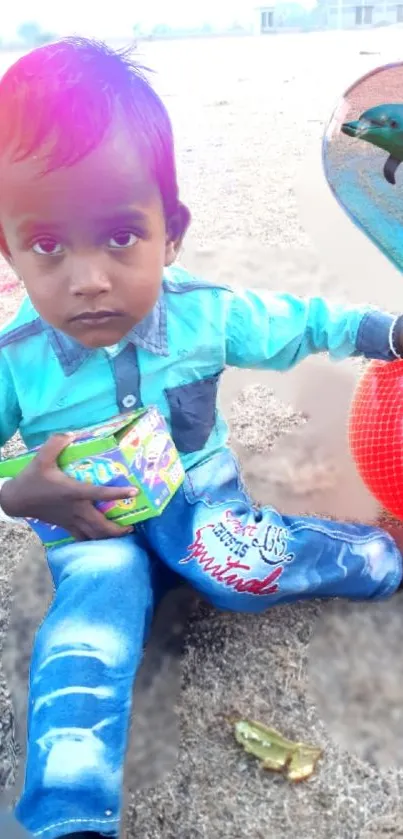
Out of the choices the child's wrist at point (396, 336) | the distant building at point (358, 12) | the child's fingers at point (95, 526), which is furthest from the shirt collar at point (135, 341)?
the distant building at point (358, 12)

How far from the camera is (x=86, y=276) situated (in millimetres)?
1075

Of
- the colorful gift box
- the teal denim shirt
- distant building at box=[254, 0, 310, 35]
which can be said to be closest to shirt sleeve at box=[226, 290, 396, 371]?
the teal denim shirt

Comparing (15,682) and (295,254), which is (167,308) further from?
(295,254)

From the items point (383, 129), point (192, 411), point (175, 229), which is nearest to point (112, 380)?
point (192, 411)

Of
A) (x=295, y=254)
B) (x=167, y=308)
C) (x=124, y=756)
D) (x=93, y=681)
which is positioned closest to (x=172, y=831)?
(x=124, y=756)

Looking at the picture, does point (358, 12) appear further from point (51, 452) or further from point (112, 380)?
point (51, 452)

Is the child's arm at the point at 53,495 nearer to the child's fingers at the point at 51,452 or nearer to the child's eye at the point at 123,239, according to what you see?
the child's fingers at the point at 51,452

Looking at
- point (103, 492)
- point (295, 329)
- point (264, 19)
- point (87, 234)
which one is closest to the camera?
point (87, 234)

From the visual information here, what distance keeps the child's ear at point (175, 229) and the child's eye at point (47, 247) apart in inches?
7.1

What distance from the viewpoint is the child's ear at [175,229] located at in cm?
119

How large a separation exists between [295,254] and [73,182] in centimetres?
204

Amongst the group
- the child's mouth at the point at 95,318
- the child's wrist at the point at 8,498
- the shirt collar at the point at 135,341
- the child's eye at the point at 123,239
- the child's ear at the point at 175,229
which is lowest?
the child's wrist at the point at 8,498

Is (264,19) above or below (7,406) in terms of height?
above

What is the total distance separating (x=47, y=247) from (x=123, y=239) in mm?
100
